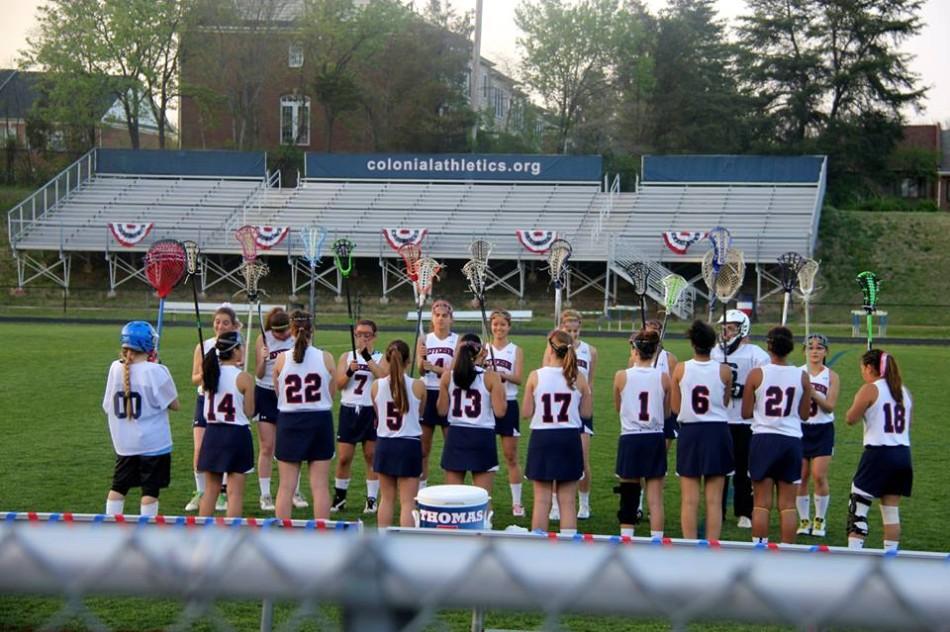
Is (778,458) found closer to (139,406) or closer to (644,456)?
(644,456)

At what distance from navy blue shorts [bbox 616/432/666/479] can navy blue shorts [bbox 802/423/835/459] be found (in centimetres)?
165

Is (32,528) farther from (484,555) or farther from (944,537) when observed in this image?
(944,537)

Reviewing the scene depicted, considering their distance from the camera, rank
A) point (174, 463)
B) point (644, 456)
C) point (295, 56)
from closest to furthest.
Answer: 1. point (644, 456)
2. point (174, 463)
3. point (295, 56)

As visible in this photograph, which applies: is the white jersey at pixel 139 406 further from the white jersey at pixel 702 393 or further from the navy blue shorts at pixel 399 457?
the white jersey at pixel 702 393

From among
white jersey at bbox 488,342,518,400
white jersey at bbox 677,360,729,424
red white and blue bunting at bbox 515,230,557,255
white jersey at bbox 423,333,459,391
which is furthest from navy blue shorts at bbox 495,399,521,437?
red white and blue bunting at bbox 515,230,557,255

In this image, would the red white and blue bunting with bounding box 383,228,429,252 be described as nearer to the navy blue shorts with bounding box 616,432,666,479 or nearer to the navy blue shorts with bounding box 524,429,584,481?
the navy blue shorts with bounding box 616,432,666,479

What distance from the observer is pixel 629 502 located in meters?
9.52

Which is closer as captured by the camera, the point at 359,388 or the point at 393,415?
the point at 393,415

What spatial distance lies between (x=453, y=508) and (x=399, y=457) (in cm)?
163

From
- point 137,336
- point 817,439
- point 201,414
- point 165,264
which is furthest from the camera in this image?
point 165,264

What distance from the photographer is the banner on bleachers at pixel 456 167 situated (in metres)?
47.2

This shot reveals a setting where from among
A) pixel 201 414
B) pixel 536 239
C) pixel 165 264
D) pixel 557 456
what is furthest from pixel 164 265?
pixel 536 239

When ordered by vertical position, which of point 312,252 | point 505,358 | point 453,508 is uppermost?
point 312,252

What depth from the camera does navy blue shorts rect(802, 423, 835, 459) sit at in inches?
409
